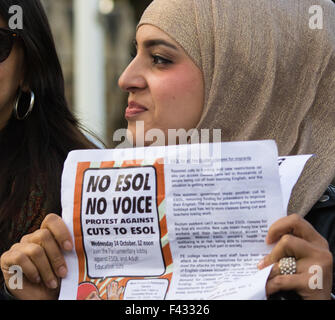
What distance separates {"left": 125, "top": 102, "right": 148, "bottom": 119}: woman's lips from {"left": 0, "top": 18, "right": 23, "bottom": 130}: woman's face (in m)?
0.73

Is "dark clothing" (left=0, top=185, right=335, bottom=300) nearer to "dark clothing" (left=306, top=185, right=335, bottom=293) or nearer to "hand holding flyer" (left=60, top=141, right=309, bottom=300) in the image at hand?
"dark clothing" (left=306, top=185, right=335, bottom=293)

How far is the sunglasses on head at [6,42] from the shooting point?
263 centimetres

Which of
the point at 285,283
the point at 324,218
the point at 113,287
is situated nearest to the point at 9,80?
the point at 113,287

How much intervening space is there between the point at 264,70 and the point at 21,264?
0.95 meters

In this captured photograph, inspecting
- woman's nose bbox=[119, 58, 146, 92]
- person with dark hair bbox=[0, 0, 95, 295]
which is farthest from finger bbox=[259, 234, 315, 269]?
person with dark hair bbox=[0, 0, 95, 295]

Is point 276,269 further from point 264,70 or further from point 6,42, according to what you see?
point 6,42

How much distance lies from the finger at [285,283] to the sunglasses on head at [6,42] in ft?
4.91

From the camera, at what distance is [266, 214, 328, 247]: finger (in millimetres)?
1682

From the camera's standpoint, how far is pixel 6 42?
2641 millimetres

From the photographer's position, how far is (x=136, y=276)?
5.91 feet

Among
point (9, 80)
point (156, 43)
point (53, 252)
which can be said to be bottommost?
point (53, 252)

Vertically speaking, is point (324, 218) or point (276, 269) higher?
point (324, 218)

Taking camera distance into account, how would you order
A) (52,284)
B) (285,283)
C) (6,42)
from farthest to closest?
(6,42) → (52,284) → (285,283)
